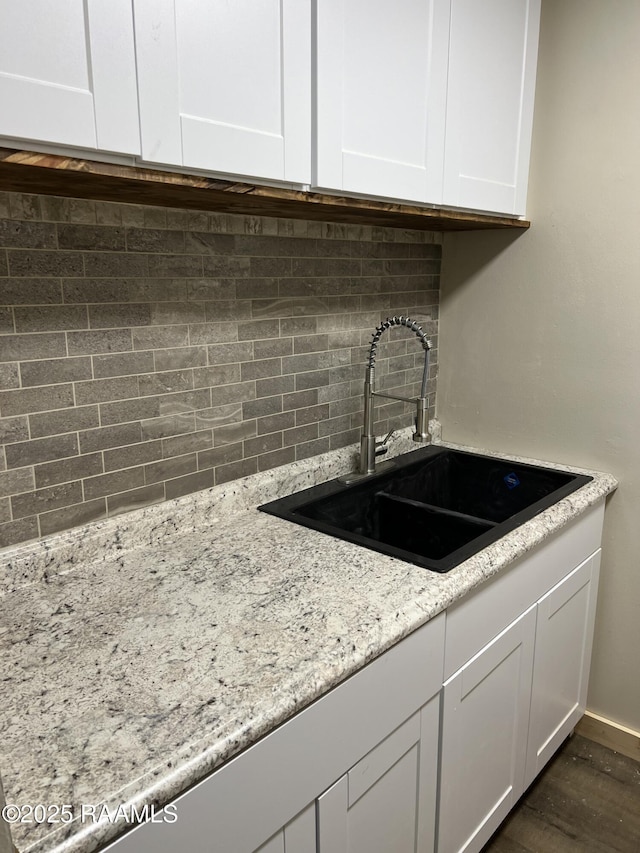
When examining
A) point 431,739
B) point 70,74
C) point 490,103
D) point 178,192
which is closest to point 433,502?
point 431,739

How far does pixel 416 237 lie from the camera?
6.63 ft

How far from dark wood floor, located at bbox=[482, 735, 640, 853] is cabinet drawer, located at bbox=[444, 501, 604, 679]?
0.66 metres

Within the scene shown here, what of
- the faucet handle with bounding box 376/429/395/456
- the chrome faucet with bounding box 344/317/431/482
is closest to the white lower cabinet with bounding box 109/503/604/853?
the chrome faucet with bounding box 344/317/431/482

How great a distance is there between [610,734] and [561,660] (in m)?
0.44

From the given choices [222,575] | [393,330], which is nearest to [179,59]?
[222,575]

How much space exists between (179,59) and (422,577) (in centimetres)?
99

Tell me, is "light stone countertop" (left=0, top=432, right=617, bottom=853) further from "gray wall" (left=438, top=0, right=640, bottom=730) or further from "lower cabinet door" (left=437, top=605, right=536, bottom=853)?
"gray wall" (left=438, top=0, right=640, bottom=730)

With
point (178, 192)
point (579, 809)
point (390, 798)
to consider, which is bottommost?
point (579, 809)

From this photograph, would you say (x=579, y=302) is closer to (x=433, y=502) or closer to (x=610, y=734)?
(x=433, y=502)

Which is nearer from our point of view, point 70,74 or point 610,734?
point 70,74

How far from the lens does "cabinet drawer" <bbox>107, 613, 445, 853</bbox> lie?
2.56ft

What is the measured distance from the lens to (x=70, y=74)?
85cm

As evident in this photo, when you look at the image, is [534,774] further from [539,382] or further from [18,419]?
[18,419]

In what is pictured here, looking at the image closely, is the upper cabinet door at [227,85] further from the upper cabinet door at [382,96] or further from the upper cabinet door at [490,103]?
the upper cabinet door at [490,103]
